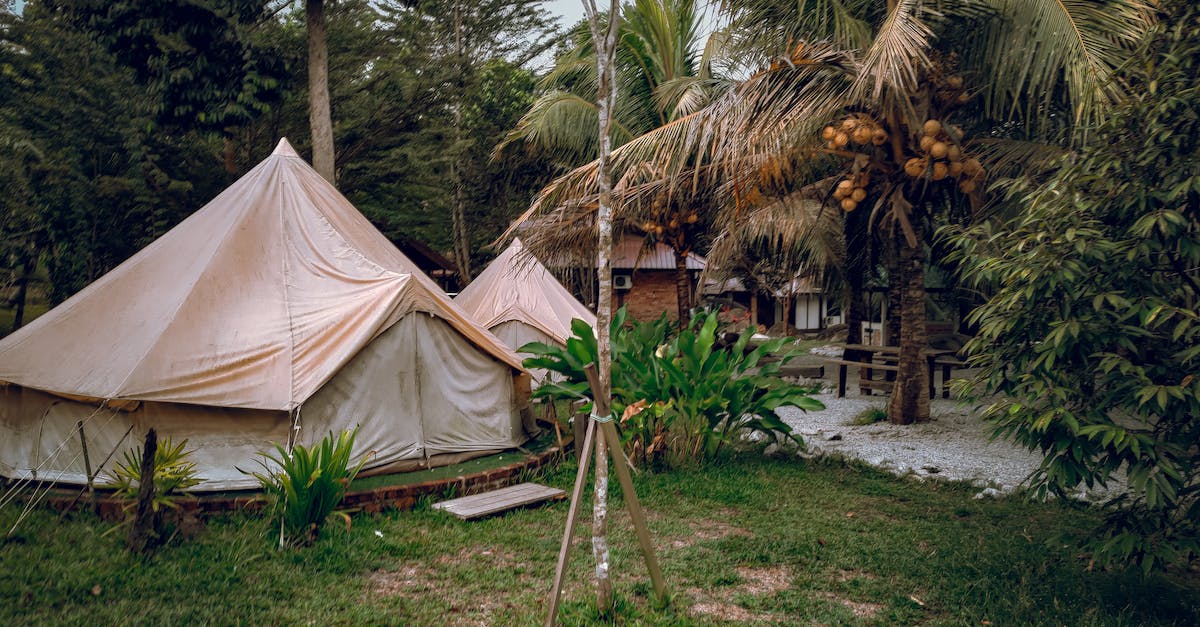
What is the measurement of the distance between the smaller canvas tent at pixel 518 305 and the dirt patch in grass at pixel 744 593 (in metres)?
7.62

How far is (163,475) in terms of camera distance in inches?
241

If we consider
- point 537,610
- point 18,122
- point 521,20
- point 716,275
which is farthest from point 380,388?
point 521,20

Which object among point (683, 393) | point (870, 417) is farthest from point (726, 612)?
point (870, 417)

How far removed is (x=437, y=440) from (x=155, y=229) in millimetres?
9099

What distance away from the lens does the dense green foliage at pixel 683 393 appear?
8328 millimetres

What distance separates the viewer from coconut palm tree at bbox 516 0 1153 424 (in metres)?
7.69

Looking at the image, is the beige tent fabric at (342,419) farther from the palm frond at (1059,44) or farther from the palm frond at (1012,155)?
the palm frond at (1059,44)

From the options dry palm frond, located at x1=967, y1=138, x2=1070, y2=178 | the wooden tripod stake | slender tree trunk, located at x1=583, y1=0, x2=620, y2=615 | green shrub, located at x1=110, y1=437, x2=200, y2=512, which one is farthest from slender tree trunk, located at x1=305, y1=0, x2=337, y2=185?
the wooden tripod stake

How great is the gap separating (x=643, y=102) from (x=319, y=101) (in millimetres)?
6299

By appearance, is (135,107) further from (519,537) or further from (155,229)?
(519,537)

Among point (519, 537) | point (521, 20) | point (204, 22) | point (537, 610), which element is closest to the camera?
point (537, 610)

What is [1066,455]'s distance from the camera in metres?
4.38

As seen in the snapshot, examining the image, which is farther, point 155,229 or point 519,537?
point 155,229

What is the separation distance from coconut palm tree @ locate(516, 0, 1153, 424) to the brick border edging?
3.02 meters
